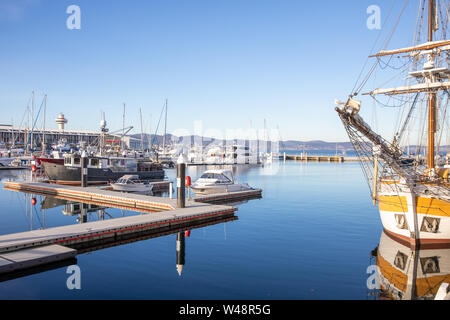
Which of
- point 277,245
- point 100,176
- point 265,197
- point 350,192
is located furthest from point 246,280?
point 100,176

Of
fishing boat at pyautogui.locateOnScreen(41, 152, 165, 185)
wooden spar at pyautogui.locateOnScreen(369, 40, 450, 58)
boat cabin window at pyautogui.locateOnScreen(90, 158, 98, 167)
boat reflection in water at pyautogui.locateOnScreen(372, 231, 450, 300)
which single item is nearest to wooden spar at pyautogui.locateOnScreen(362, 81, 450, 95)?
Answer: wooden spar at pyautogui.locateOnScreen(369, 40, 450, 58)

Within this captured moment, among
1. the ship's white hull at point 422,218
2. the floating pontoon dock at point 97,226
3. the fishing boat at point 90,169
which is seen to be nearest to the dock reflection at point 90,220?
the floating pontoon dock at point 97,226

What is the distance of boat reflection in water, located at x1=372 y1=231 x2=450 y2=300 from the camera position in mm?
13180

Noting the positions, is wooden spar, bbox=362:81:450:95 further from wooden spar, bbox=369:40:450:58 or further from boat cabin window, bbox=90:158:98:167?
boat cabin window, bbox=90:158:98:167

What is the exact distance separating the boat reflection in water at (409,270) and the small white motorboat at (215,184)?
19090 mm

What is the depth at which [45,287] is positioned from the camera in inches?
488

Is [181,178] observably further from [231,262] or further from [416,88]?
[416,88]

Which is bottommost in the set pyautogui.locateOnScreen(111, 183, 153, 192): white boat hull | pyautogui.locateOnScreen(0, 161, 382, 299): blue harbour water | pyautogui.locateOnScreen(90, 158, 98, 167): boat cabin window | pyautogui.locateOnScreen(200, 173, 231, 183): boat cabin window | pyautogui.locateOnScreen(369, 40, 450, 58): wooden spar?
pyautogui.locateOnScreen(0, 161, 382, 299): blue harbour water

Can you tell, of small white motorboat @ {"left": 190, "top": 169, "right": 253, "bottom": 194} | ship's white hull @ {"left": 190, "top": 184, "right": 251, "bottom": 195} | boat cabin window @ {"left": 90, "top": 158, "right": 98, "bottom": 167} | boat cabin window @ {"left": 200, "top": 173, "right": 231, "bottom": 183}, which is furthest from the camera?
boat cabin window @ {"left": 90, "top": 158, "right": 98, "bottom": 167}

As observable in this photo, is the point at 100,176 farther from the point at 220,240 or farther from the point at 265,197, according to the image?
the point at 220,240

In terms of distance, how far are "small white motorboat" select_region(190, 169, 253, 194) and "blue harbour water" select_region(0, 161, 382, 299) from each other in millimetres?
8167

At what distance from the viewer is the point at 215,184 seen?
36.4 meters

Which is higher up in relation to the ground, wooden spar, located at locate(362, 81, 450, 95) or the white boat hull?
wooden spar, located at locate(362, 81, 450, 95)

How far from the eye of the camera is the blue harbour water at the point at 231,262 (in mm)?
12328
